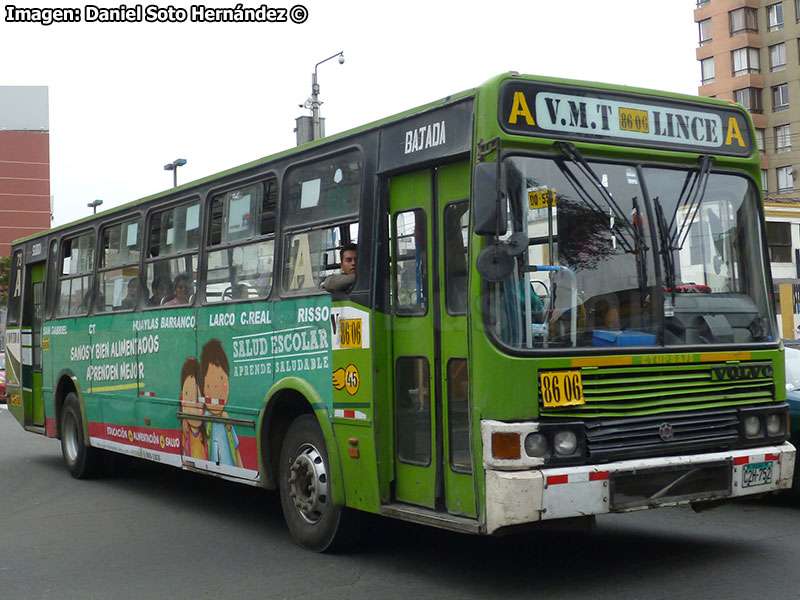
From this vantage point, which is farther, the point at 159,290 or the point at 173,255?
the point at 159,290

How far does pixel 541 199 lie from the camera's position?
6.43 m

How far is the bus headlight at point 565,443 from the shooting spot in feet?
20.4

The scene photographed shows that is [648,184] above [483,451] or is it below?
above

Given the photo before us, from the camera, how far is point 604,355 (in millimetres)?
6391

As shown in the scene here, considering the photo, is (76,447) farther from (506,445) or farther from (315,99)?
(315,99)

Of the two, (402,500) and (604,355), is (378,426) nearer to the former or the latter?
(402,500)

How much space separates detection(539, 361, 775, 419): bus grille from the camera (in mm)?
6336

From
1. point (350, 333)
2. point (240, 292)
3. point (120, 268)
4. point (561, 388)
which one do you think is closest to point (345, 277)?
point (350, 333)

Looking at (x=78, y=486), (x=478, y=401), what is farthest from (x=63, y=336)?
(x=478, y=401)

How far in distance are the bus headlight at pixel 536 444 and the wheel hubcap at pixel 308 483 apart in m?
2.16

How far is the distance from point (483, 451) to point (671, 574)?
5.26 ft

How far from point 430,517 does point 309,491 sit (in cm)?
160

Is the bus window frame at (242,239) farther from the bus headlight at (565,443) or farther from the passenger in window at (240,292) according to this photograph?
the bus headlight at (565,443)

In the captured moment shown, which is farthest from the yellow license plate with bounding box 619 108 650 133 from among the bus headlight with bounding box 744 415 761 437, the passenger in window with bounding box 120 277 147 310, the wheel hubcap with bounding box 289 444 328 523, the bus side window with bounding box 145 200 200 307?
the passenger in window with bounding box 120 277 147 310
